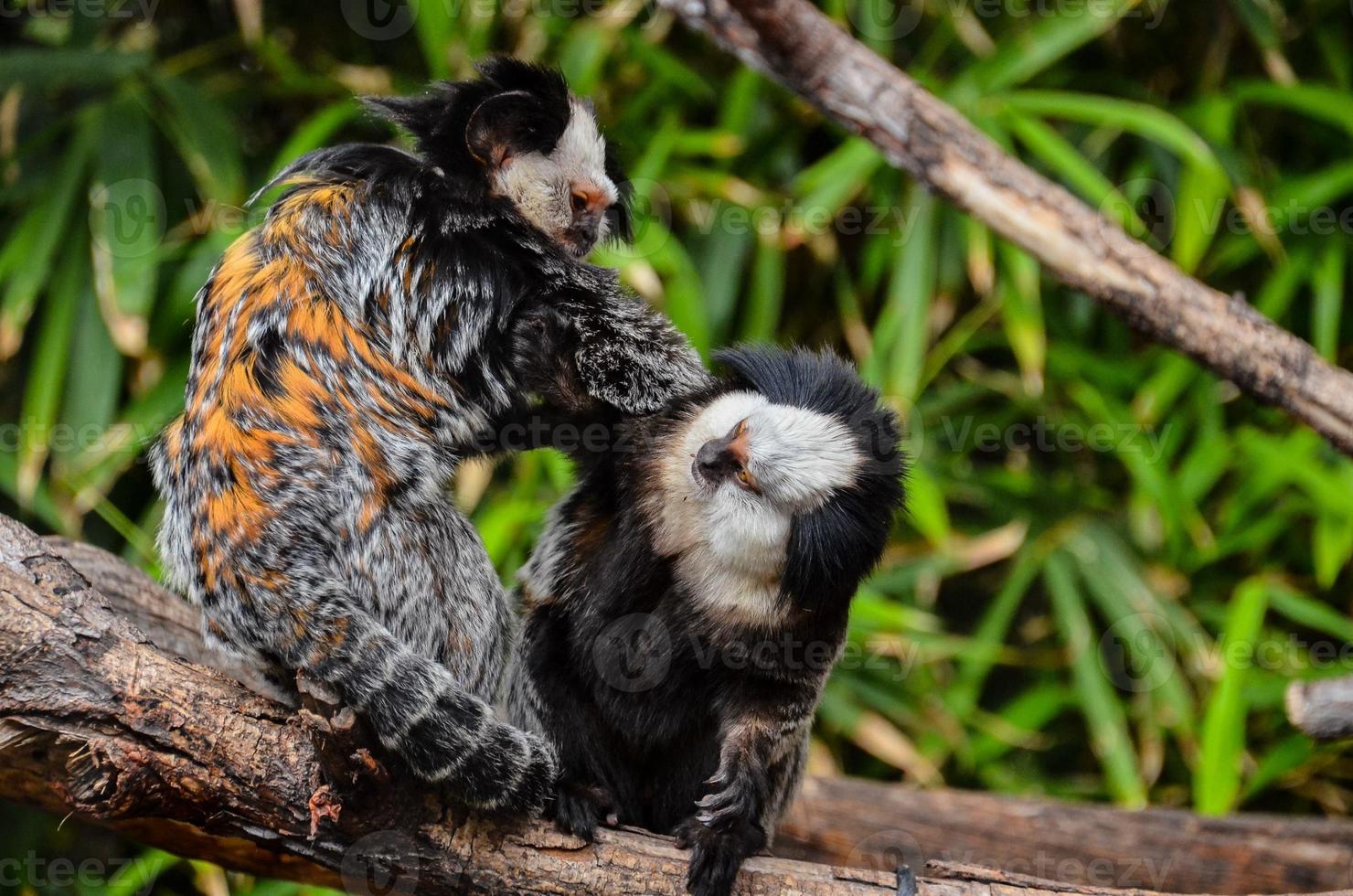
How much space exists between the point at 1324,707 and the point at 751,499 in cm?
108

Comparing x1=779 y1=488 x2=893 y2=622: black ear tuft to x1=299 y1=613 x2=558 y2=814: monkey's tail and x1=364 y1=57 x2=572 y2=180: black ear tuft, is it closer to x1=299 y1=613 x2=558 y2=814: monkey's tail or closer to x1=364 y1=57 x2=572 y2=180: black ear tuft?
x1=299 y1=613 x2=558 y2=814: monkey's tail

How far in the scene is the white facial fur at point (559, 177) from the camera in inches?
89.3

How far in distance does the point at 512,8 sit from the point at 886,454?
2.37 metres

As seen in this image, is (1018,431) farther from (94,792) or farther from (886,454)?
(94,792)

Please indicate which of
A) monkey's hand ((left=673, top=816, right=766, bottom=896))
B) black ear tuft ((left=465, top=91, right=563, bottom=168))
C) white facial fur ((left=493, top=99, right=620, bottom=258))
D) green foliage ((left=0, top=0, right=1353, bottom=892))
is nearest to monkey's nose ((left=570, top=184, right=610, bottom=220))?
white facial fur ((left=493, top=99, right=620, bottom=258))

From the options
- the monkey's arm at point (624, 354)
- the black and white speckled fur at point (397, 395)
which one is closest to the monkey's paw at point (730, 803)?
the black and white speckled fur at point (397, 395)

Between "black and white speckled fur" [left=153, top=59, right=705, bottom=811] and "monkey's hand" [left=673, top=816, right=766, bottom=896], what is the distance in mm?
246

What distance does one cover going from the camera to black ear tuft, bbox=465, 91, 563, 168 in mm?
2205

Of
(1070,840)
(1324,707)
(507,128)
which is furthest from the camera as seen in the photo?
(1070,840)

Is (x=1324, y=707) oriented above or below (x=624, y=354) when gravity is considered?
below

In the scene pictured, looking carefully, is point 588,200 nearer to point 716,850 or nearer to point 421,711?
point 421,711

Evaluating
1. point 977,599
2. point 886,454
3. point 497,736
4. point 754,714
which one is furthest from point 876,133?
point 977,599

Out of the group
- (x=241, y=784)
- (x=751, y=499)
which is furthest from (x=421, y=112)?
(x=241, y=784)

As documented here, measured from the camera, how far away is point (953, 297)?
388cm
